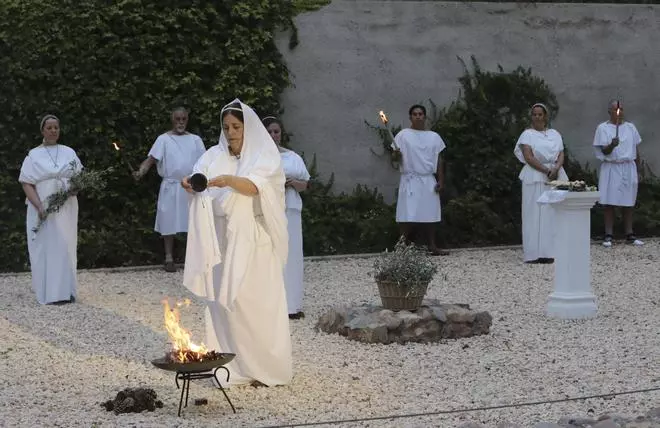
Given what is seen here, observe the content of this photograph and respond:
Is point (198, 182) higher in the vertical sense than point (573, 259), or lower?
higher

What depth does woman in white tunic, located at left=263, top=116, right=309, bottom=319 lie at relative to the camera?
10742mm

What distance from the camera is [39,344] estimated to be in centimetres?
972

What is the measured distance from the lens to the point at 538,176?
14.9m

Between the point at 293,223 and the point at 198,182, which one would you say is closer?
the point at 198,182

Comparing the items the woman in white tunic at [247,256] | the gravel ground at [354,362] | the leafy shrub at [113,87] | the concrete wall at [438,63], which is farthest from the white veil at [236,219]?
the concrete wall at [438,63]

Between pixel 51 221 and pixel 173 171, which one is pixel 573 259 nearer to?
pixel 51 221

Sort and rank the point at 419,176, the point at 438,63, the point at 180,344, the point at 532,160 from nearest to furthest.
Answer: the point at 180,344 < the point at 532,160 < the point at 419,176 < the point at 438,63

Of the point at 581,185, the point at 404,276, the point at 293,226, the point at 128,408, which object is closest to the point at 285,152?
the point at 293,226

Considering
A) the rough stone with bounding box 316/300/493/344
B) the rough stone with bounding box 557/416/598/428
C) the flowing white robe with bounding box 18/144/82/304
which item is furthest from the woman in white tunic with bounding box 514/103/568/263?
the rough stone with bounding box 557/416/598/428

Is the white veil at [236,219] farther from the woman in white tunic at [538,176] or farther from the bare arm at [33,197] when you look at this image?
the woman in white tunic at [538,176]

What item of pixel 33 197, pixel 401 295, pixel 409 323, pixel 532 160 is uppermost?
pixel 532 160

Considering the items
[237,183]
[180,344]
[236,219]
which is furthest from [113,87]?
[180,344]

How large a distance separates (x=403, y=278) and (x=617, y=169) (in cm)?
718

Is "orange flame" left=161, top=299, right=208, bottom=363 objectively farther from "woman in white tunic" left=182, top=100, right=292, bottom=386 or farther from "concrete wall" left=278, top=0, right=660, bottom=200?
"concrete wall" left=278, top=0, right=660, bottom=200
